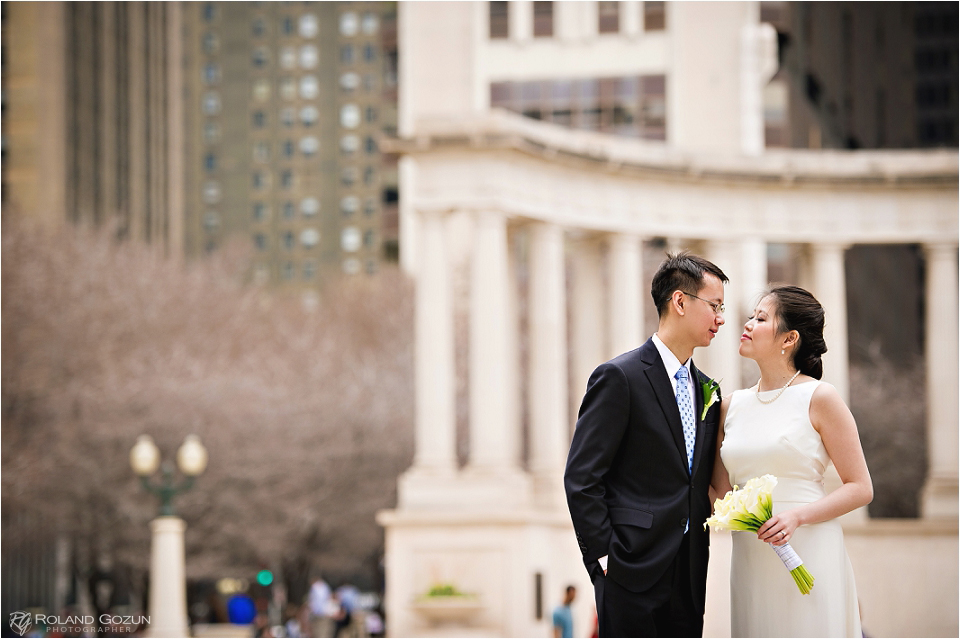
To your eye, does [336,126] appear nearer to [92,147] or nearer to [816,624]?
[92,147]

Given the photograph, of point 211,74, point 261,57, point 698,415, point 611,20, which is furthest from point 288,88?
point 698,415

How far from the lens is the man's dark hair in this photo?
10.7 m

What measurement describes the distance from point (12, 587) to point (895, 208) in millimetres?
55985

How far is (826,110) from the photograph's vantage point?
107 metres

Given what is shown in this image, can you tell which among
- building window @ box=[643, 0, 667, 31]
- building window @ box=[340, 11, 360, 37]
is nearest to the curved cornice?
building window @ box=[643, 0, 667, 31]

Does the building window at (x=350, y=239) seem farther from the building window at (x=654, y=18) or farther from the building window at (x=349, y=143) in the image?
the building window at (x=654, y=18)

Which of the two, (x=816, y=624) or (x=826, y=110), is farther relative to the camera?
(x=826, y=110)

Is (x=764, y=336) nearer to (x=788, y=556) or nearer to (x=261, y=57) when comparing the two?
(x=788, y=556)

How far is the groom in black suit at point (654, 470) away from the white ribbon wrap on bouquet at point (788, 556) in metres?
0.70

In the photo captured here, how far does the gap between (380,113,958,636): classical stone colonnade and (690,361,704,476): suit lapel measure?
30.4 metres

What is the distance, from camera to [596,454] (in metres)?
10.3

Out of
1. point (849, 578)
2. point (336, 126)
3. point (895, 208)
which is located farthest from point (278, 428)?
point (336, 126)

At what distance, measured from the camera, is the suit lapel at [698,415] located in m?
10.6

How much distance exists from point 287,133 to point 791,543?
18319 cm
